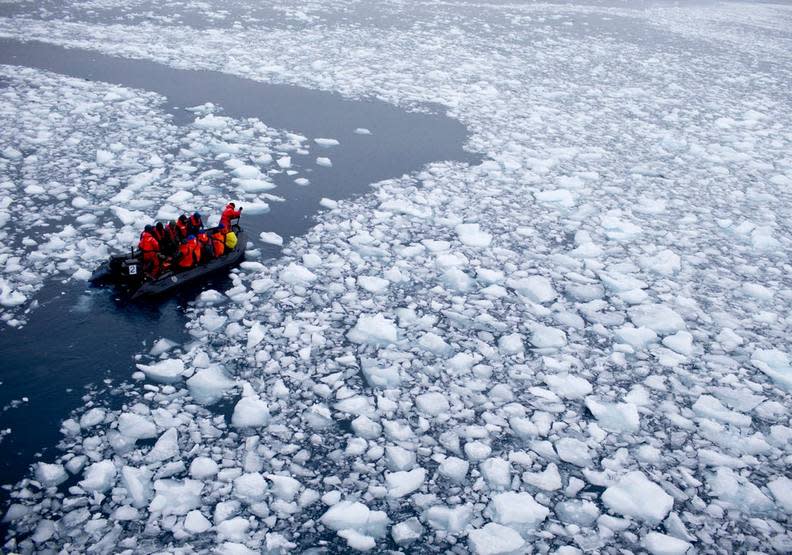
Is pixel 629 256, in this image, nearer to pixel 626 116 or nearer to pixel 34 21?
pixel 626 116

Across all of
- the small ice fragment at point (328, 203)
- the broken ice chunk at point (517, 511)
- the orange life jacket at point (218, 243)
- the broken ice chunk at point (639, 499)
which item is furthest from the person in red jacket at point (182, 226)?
the broken ice chunk at point (639, 499)

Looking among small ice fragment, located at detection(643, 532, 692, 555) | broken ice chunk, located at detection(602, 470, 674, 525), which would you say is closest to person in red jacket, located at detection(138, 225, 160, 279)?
broken ice chunk, located at detection(602, 470, 674, 525)

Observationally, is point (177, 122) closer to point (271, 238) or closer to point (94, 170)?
point (94, 170)

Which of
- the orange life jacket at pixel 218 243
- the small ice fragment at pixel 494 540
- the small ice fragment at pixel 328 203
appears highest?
the orange life jacket at pixel 218 243

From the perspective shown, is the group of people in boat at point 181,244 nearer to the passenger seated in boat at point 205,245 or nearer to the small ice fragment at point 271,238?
the passenger seated in boat at point 205,245

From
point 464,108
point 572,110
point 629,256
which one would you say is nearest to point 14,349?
point 629,256

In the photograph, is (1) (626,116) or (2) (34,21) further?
(2) (34,21)

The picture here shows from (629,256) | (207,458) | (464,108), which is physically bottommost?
(207,458)
